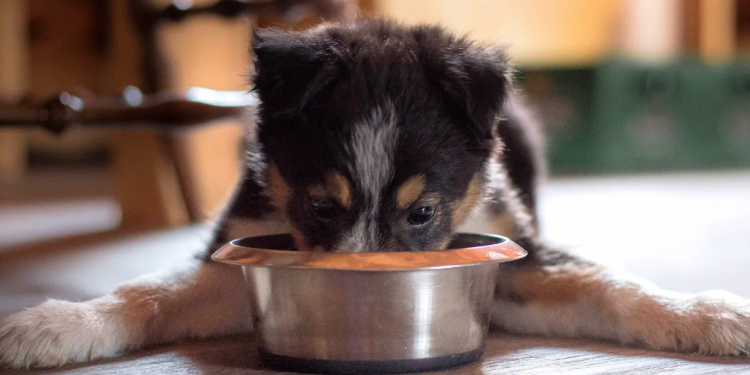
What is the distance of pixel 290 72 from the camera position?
1863 mm

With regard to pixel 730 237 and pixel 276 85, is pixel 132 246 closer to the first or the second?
pixel 276 85

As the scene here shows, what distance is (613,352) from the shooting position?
Result: 184cm

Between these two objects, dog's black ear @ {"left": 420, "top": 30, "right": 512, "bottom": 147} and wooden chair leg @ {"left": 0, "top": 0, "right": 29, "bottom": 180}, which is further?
wooden chair leg @ {"left": 0, "top": 0, "right": 29, "bottom": 180}

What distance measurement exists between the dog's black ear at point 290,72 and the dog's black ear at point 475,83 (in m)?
0.26

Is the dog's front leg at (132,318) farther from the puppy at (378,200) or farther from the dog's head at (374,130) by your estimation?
the dog's head at (374,130)

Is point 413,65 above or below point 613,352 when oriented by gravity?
above

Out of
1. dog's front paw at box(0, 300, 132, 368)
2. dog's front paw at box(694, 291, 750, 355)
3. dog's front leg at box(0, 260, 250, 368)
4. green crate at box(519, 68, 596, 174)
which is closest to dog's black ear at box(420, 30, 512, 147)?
dog's front paw at box(694, 291, 750, 355)

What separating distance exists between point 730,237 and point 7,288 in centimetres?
312

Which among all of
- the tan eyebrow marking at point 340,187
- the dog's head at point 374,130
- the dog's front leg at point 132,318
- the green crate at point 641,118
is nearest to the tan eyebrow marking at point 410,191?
the dog's head at point 374,130

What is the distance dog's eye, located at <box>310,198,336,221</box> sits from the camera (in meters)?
1.85

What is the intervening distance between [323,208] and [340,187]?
84 mm

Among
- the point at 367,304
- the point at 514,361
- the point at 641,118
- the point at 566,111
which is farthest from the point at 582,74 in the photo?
the point at 367,304

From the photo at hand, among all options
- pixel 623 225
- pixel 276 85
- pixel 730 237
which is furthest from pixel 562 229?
pixel 276 85

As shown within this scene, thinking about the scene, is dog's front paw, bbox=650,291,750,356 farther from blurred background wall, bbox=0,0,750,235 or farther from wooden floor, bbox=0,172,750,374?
blurred background wall, bbox=0,0,750,235
